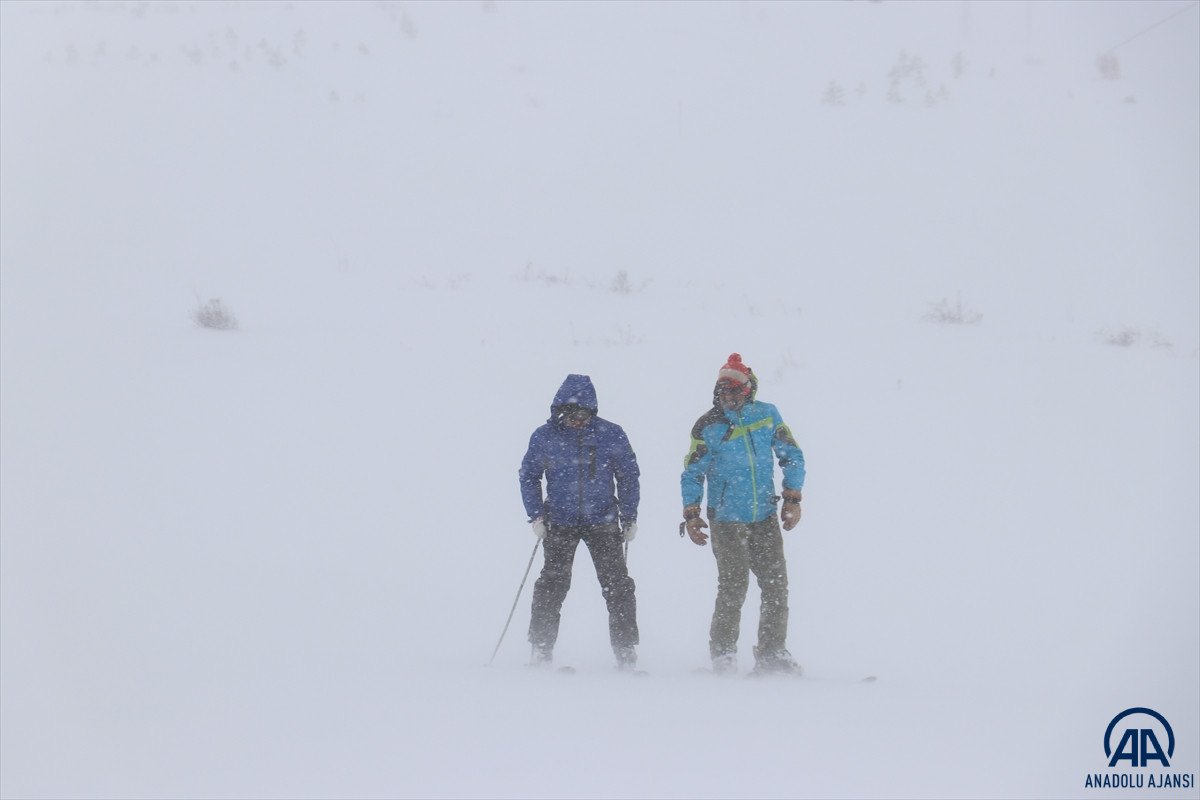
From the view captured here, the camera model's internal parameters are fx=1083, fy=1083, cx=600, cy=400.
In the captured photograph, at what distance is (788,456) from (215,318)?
9741mm

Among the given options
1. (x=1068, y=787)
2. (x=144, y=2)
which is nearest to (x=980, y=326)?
(x=1068, y=787)

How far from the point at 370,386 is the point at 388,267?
13.6 feet

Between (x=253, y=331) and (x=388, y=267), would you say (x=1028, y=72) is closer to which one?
(x=388, y=267)

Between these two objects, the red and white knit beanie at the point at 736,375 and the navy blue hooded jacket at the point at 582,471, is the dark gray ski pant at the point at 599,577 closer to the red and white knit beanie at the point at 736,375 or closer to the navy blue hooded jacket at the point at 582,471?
the navy blue hooded jacket at the point at 582,471

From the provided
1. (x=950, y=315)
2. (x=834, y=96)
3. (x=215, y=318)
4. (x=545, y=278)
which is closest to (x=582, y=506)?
(x=215, y=318)

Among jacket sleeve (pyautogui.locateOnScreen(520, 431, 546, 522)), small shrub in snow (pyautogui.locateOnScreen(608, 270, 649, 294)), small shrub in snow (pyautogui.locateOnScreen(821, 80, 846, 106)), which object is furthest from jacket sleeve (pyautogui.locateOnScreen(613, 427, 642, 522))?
small shrub in snow (pyautogui.locateOnScreen(821, 80, 846, 106))

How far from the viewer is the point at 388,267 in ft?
53.7

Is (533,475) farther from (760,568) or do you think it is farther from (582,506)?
(760,568)

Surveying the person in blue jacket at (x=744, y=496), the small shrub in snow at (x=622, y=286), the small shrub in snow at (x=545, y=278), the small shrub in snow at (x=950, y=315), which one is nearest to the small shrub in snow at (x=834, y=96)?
the small shrub in snow at (x=950, y=315)

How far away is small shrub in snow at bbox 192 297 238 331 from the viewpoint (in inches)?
548

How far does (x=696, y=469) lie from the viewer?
6504mm

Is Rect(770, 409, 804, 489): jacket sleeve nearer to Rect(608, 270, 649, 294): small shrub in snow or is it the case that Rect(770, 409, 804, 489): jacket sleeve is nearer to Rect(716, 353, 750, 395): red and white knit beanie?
Rect(716, 353, 750, 395): red and white knit beanie

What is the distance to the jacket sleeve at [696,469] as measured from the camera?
649cm

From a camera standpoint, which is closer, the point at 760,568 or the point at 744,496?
the point at 744,496
